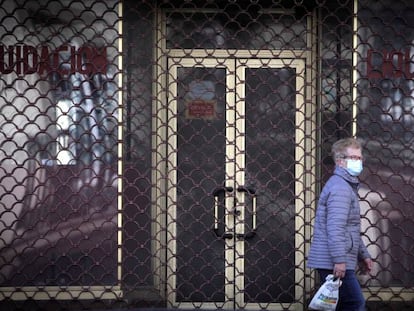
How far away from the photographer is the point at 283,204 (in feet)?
21.4

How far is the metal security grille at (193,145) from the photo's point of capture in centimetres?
621

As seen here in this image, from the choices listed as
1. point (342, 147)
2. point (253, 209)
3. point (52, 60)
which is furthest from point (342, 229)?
point (52, 60)

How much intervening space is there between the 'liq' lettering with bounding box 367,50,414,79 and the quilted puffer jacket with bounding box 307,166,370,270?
1.55 metres

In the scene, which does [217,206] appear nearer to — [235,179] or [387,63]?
[235,179]

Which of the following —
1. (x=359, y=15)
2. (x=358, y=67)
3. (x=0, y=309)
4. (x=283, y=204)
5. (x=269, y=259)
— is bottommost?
(x=0, y=309)

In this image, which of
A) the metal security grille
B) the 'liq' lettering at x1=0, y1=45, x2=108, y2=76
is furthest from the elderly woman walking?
the 'liq' lettering at x1=0, y1=45, x2=108, y2=76

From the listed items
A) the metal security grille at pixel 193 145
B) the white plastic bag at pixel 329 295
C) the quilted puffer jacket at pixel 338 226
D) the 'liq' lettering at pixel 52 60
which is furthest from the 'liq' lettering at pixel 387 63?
the 'liq' lettering at pixel 52 60

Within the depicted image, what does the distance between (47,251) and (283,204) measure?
229 centimetres

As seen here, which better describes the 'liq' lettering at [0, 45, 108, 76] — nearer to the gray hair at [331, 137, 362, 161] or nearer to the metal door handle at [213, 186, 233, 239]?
the metal door handle at [213, 186, 233, 239]

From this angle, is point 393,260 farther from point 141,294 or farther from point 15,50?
point 15,50

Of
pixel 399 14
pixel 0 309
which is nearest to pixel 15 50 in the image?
pixel 0 309

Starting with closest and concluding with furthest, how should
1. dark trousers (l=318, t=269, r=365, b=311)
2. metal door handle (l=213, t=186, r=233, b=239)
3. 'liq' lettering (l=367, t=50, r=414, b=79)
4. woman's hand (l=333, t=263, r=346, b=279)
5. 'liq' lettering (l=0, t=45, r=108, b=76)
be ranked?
woman's hand (l=333, t=263, r=346, b=279)
dark trousers (l=318, t=269, r=365, b=311)
'liq' lettering (l=0, t=45, r=108, b=76)
'liq' lettering (l=367, t=50, r=414, b=79)
metal door handle (l=213, t=186, r=233, b=239)

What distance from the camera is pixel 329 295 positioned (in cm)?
503

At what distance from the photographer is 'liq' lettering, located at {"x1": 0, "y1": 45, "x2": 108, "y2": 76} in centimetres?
620
